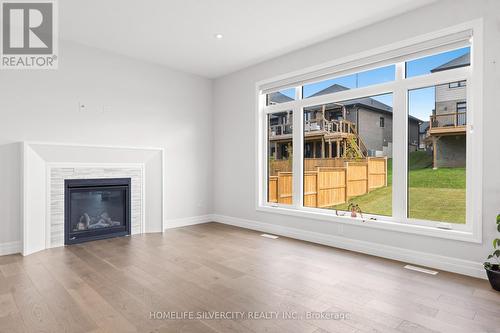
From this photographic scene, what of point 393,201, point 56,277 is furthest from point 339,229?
point 56,277

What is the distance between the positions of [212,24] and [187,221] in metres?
3.36

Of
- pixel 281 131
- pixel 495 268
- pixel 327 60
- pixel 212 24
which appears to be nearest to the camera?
pixel 495 268

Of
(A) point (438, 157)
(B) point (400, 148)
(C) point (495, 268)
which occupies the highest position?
(B) point (400, 148)

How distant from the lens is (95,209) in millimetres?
4445

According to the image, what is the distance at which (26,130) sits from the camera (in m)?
3.88

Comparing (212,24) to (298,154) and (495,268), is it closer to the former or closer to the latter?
(298,154)

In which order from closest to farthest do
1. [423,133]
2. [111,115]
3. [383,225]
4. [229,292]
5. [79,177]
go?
1. [229,292]
2. [423,133]
3. [383,225]
4. [79,177]
5. [111,115]

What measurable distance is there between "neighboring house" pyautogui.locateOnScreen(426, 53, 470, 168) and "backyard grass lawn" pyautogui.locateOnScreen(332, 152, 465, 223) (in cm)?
12


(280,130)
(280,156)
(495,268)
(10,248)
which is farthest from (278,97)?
(10,248)

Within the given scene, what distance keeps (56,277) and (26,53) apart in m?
2.88

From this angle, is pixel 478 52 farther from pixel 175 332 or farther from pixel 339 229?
pixel 175 332

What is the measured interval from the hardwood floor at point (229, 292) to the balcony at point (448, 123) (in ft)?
4.93

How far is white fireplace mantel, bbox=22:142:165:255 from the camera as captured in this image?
3.73 meters

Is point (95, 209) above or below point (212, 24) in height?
below
